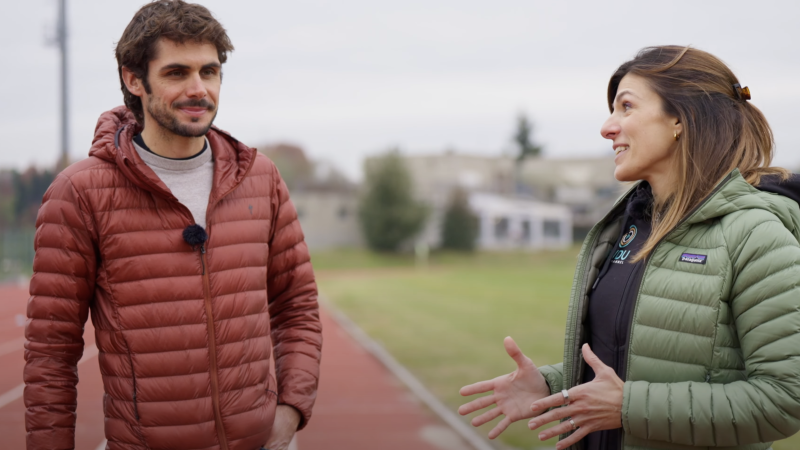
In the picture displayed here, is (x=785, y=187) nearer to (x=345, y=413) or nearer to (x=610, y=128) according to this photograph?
(x=610, y=128)

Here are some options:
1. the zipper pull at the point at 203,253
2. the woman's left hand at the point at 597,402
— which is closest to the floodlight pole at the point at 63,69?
the zipper pull at the point at 203,253

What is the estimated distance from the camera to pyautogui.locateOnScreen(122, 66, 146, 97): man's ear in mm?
2428

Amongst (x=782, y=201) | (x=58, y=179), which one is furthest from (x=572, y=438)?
(x=58, y=179)

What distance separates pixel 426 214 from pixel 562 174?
100 ft

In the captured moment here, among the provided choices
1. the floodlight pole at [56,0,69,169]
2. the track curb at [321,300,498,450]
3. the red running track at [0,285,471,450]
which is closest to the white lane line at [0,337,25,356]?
the red running track at [0,285,471,450]

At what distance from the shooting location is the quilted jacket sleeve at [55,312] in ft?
7.23

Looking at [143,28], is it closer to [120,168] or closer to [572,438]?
[120,168]

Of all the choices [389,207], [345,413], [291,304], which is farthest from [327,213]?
[291,304]

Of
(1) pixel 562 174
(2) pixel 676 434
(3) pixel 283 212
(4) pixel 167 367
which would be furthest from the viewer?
(1) pixel 562 174

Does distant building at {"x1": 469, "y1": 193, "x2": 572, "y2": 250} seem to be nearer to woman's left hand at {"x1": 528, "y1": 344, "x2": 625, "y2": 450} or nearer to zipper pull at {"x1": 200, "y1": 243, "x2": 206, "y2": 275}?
zipper pull at {"x1": 200, "y1": 243, "x2": 206, "y2": 275}

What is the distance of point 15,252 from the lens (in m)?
20.6

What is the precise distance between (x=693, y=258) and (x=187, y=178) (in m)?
1.70

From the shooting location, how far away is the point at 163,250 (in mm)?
2309

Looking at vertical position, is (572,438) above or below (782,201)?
below
